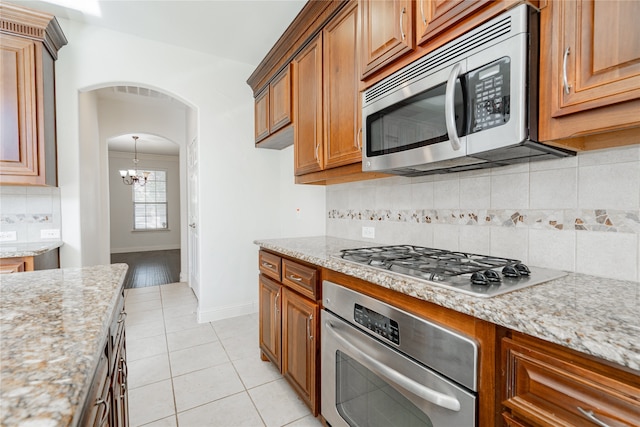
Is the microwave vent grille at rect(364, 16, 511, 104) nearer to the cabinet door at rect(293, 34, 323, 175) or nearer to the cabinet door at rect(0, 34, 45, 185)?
the cabinet door at rect(293, 34, 323, 175)

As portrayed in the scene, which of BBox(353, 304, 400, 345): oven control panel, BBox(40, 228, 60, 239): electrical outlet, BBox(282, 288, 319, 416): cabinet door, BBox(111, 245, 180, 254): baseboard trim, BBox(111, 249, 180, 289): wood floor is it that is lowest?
BBox(111, 249, 180, 289): wood floor

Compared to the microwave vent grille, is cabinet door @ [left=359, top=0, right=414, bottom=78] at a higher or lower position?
higher

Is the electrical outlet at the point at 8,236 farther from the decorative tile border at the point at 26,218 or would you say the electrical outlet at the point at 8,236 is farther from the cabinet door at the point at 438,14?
the cabinet door at the point at 438,14

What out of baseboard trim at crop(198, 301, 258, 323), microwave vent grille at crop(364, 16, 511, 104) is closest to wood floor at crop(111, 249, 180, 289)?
baseboard trim at crop(198, 301, 258, 323)

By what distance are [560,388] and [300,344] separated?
4.18 feet

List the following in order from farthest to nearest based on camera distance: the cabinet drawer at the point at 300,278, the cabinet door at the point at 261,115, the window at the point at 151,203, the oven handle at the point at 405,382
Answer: the window at the point at 151,203
the cabinet door at the point at 261,115
the cabinet drawer at the point at 300,278
the oven handle at the point at 405,382

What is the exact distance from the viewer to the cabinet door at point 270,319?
1955mm

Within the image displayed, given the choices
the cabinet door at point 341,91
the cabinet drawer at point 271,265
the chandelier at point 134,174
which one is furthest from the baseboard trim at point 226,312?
the chandelier at point 134,174

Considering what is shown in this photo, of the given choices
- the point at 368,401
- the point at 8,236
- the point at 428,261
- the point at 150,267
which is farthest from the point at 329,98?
the point at 150,267

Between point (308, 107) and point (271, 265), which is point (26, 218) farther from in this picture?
point (308, 107)

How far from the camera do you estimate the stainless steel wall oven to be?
856mm

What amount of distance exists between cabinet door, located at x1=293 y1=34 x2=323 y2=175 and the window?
23.7ft

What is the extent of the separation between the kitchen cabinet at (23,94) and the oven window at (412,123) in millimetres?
2460

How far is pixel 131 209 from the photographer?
7.97 meters
